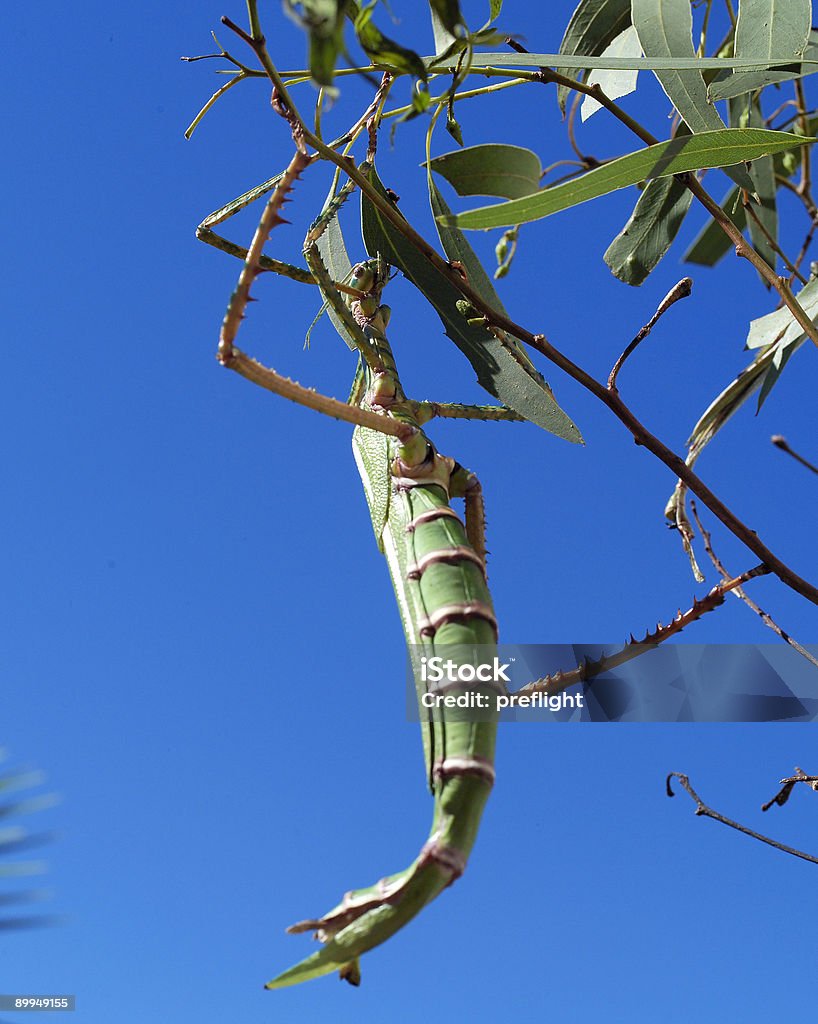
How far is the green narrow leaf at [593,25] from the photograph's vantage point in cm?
247

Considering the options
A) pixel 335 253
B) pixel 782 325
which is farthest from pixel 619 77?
pixel 335 253

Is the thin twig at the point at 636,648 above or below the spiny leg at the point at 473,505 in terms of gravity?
below

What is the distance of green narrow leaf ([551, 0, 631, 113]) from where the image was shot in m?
2.47

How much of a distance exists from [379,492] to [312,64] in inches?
30.4

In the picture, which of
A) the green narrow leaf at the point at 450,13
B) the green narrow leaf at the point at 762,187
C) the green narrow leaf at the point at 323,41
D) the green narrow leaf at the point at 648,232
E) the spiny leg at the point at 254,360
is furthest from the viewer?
the green narrow leaf at the point at 762,187

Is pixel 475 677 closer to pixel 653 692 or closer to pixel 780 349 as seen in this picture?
pixel 653 692

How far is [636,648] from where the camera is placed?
178 cm

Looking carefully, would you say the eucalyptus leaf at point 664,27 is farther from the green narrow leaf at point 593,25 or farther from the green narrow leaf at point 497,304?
the green narrow leaf at point 497,304

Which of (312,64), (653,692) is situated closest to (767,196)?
(653,692)

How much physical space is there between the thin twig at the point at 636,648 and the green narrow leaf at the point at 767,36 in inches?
40.4

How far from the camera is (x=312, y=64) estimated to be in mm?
1062

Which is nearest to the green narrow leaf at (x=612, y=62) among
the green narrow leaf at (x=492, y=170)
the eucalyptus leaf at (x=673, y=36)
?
the eucalyptus leaf at (x=673, y=36)

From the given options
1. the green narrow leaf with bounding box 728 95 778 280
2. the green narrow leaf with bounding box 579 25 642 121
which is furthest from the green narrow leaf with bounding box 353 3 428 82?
the green narrow leaf with bounding box 728 95 778 280

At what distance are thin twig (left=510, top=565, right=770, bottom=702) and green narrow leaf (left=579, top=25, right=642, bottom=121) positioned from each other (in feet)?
4.33
